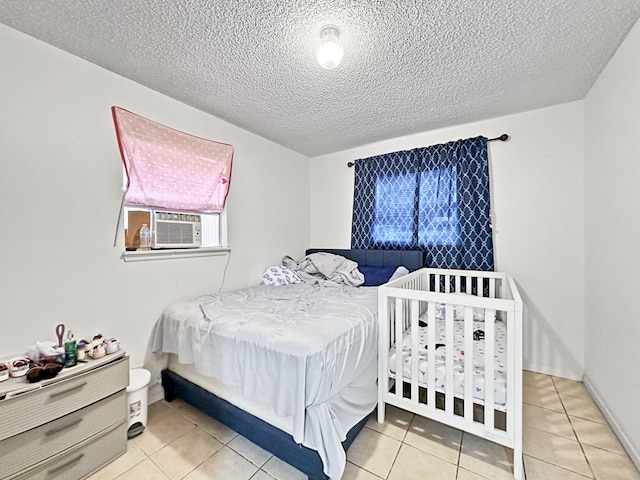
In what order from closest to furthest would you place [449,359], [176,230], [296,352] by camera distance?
1. [296,352]
2. [449,359]
3. [176,230]

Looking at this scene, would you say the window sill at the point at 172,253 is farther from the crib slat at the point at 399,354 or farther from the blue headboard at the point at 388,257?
the crib slat at the point at 399,354

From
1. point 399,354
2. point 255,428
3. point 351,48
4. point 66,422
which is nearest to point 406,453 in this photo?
point 399,354

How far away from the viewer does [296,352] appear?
1291 mm

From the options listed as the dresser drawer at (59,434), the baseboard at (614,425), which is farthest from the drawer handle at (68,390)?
the baseboard at (614,425)

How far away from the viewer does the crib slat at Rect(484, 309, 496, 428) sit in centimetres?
140

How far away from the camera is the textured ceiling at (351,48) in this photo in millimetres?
1370

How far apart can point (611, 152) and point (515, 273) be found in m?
1.18

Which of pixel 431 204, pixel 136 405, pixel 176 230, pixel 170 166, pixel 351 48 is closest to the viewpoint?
pixel 351 48

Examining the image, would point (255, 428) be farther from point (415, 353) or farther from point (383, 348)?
point (415, 353)

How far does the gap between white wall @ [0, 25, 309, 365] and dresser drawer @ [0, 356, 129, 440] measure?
434 millimetres

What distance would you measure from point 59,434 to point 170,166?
1.80 m

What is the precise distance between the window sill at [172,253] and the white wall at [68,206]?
0.04 metres

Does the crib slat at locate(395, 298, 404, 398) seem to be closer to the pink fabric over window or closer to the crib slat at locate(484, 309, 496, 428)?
the crib slat at locate(484, 309, 496, 428)

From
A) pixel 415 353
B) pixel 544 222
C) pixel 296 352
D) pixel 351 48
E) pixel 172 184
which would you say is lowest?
pixel 415 353
